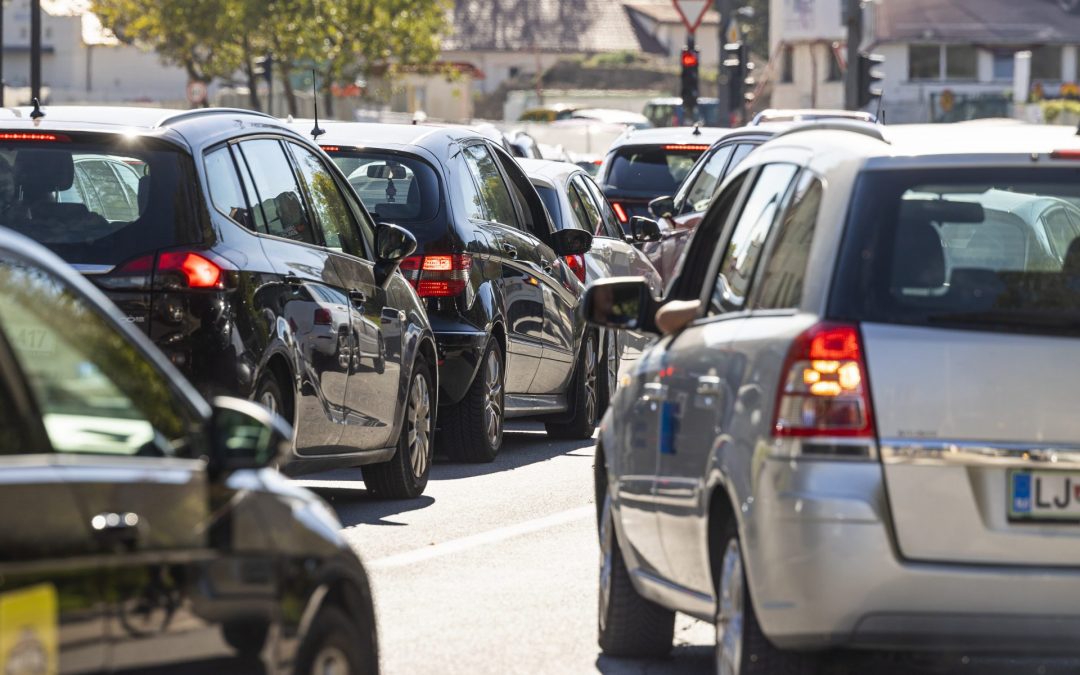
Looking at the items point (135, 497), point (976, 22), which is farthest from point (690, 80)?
point (976, 22)

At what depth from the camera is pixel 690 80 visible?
4116cm

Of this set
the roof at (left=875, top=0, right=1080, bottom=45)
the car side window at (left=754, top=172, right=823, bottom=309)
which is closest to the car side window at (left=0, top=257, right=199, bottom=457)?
the car side window at (left=754, top=172, right=823, bottom=309)

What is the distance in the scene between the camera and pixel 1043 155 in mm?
5648

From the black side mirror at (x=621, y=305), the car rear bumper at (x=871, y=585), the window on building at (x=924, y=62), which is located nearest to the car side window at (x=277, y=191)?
the black side mirror at (x=621, y=305)

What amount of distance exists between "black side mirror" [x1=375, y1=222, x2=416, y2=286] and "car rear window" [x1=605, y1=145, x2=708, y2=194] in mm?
12450

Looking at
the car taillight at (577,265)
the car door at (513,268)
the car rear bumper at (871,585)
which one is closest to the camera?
the car rear bumper at (871,585)

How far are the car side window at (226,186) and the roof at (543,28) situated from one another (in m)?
105

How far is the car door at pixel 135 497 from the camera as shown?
3.70m

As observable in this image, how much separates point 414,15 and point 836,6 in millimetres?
25478

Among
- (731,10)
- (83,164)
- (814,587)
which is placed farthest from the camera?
(731,10)

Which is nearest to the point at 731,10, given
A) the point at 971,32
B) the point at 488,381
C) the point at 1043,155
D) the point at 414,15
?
the point at 414,15

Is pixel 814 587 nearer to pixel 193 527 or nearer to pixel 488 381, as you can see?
pixel 193 527

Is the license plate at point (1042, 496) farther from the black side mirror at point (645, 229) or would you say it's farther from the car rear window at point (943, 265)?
the black side mirror at point (645, 229)

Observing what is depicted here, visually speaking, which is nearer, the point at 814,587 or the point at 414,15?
the point at 814,587
